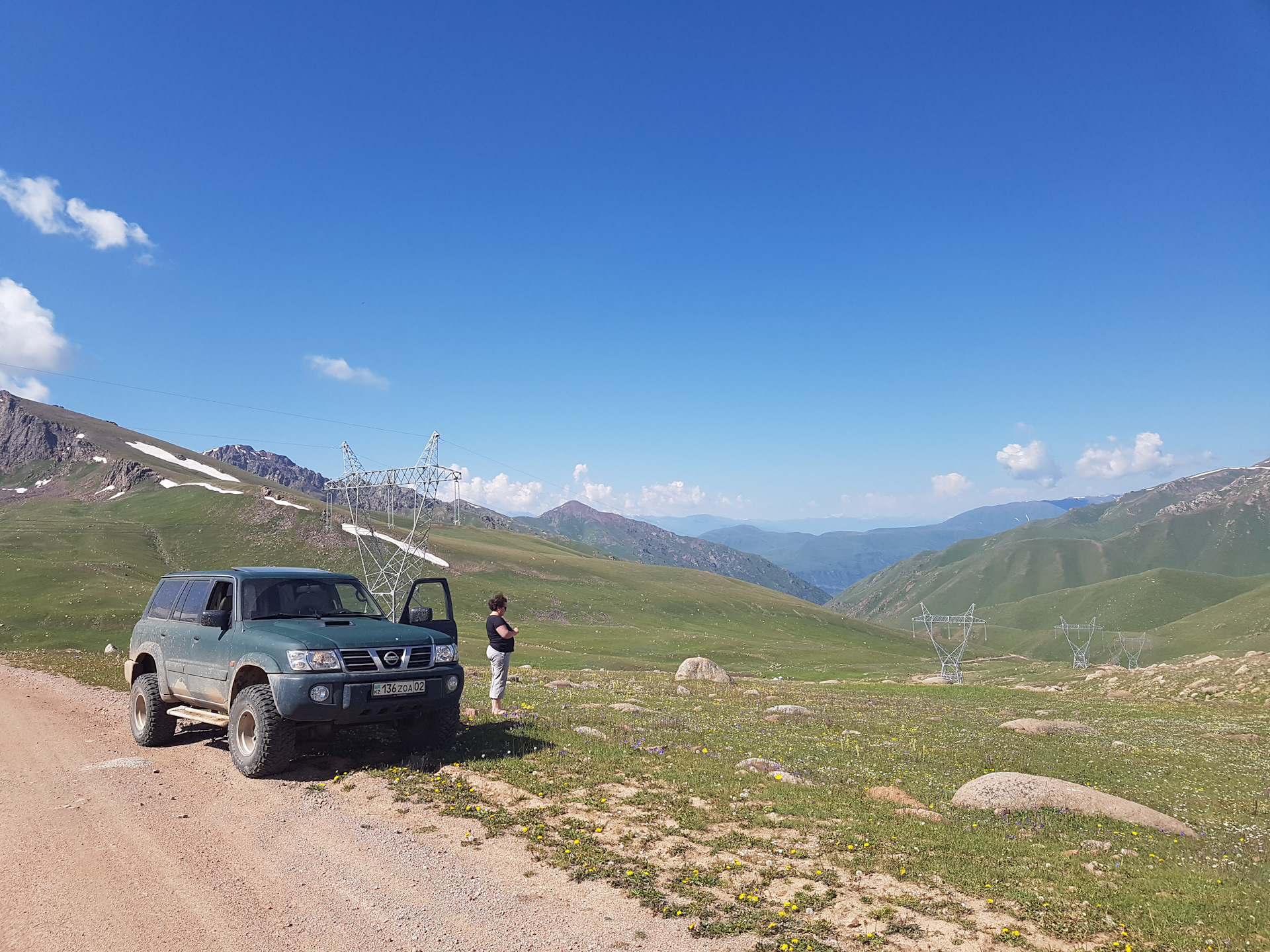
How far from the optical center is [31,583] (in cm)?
7275

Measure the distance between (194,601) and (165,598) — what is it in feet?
6.41

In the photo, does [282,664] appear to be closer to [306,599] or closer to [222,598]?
[306,599]

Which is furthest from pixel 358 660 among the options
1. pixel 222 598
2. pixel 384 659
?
pixel 222 598

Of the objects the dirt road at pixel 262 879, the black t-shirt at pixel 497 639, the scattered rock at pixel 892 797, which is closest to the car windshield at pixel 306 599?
the dirt road at pixel 262 879

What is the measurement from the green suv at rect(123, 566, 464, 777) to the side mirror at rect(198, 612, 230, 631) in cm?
2

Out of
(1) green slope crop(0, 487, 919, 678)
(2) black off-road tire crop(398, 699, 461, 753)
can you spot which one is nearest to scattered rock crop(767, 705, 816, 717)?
(2) black off-road tire crop(398, 699, 461, 753)

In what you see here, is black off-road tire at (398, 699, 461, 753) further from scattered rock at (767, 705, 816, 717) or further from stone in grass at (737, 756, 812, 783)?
scattered rock at (767, 705, 816, 717)

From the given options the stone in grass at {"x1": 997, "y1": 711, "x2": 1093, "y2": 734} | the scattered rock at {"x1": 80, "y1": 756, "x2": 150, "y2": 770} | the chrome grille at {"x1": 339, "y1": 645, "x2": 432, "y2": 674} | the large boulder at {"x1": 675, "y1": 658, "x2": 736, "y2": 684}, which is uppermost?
the chrome grille at {"x1": 339, "y1": 645, "x2": 432, "y2": 674}

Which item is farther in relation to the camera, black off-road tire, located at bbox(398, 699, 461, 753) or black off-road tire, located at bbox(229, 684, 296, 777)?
black off-road tire, located at bbox(398, 699, 461, 753)

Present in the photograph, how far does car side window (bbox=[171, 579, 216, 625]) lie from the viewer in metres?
15.3

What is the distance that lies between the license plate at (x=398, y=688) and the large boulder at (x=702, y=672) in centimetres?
3397

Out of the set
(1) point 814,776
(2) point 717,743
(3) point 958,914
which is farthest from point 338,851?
(2) point 717,743

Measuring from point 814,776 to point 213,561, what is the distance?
12155 centimetres

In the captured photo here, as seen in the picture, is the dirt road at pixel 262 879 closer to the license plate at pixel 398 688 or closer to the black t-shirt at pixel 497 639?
the license plate at pixel 398 688
